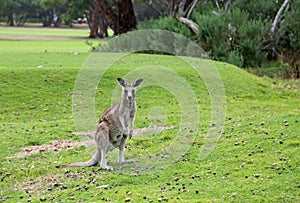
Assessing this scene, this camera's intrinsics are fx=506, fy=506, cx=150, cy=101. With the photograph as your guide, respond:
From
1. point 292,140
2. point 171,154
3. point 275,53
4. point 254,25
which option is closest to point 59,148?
point 171,154

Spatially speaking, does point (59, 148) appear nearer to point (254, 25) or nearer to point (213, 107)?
point (213, 107)

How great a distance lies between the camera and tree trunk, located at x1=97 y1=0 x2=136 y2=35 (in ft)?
77.6

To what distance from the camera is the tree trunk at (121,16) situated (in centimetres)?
2366

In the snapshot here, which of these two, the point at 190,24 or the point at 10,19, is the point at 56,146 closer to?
the point at 190,24

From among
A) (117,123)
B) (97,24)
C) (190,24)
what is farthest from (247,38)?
(97,24)

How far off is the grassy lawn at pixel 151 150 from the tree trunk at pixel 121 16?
9.18 meters

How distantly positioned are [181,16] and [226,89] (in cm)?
993

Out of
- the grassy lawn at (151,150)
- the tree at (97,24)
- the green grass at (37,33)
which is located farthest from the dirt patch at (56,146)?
the tree at (97,24)

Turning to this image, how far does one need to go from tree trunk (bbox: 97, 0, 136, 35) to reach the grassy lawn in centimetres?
918

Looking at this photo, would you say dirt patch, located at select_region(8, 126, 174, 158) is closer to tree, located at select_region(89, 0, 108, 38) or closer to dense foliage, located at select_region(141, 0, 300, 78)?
dense foliage, located at select_region(141, 0, 300, 78)

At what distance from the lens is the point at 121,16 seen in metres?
23.8

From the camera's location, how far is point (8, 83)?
45.5ft

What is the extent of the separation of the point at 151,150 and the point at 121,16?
650 inches

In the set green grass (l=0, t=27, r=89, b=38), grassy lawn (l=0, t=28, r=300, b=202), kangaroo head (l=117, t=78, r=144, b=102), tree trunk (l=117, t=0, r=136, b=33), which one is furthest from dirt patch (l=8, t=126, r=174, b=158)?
green grass (l=0, t=27, r=89, b=38)
